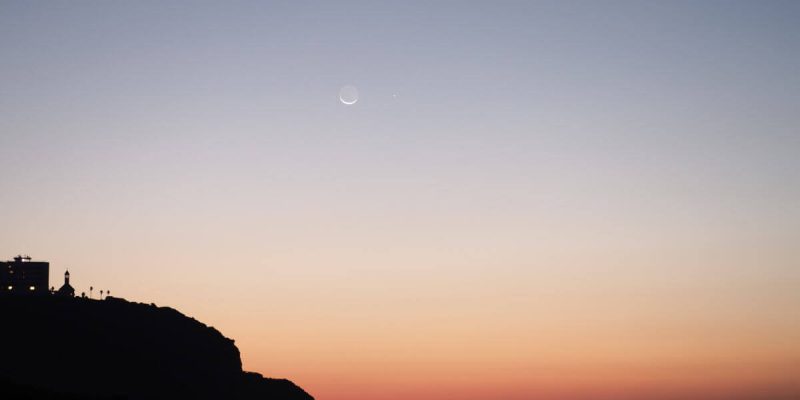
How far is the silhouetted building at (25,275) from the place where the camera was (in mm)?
181875

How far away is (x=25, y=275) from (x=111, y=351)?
5184 cm

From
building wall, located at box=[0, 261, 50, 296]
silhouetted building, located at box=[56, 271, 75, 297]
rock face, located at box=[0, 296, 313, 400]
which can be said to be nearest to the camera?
rock face, located at box=[0, 296, 313, 400]

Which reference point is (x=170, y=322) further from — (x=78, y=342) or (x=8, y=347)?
(x=8, y=347)

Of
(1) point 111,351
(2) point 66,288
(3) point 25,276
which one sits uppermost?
(3) point 25,276

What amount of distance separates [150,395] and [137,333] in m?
14.2

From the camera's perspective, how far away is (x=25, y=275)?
189m

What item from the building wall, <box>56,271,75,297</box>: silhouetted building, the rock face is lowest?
the rock face

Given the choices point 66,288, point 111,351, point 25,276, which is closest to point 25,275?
point 25,276

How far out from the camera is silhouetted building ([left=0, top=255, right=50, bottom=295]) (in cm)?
18188

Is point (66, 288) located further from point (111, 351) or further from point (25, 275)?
point (111, 351)

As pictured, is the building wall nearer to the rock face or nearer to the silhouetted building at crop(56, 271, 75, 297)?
the silhouetted building at crop(56, 271, 75, 297)

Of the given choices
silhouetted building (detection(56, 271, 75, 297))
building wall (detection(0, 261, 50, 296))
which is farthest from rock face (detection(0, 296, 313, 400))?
building wall (detection(0, 261, 50, 296))

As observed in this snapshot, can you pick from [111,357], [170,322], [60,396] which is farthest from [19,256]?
[60,396]

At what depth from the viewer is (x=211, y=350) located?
180 meters
